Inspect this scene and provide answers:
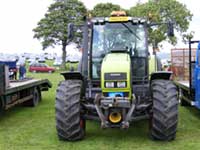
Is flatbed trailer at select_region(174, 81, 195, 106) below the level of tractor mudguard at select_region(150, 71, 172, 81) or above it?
below

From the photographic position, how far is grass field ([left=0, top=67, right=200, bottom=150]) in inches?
330

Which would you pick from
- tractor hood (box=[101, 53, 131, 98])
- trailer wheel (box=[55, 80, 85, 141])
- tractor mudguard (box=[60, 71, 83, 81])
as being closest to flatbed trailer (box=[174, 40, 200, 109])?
tractor hood (box=[101, 53, 131, 98])

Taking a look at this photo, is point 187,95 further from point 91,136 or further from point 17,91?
point 17,91

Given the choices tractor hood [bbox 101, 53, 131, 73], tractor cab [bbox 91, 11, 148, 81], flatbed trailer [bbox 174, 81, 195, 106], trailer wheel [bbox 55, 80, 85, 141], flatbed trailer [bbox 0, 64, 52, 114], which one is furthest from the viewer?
flatbed trailer [bbox 174, 81, 195, 106]

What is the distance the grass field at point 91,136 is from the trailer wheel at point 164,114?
19cm

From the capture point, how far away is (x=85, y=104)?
29.0 feet

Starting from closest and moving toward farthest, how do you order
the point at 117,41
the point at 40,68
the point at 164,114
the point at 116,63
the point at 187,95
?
the point at 164,114, the point at 116,63, the point at 117,41, the point at 187,95, the point at 40,68

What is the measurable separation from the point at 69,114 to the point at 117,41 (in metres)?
2.17

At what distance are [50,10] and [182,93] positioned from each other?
43388mm

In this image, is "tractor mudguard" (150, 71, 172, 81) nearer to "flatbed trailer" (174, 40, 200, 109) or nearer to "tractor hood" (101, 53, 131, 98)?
"tractor hood" (101, 53, 131, 98)

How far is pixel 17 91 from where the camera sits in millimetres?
12359

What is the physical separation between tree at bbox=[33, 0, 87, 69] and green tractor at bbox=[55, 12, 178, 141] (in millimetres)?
44178

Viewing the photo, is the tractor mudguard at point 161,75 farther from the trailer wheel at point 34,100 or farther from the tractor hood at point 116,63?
the trailer wheel at point 34,100

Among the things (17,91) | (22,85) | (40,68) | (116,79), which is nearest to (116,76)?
(116,79)
